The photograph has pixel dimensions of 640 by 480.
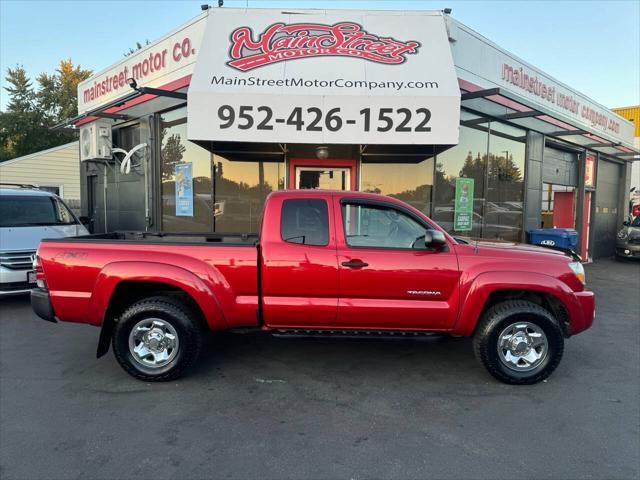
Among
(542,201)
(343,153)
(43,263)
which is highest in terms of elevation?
(343,153)

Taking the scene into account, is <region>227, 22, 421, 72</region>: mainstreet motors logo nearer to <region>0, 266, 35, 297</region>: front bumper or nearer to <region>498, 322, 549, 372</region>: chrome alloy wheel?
<region>0, 266, 35, 297</region>: front bumper

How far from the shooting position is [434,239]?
3.96 meters

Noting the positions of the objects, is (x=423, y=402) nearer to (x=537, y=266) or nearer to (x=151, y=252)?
(x=537, y=266)

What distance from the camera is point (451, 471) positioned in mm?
2871

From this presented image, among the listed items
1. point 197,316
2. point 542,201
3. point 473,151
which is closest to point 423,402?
point 197,316

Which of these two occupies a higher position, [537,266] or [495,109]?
[495,109]

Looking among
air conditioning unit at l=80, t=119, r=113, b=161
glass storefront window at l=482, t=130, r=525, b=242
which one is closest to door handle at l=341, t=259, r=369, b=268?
glass storefront window at l=482, t=130, r=525, b=242

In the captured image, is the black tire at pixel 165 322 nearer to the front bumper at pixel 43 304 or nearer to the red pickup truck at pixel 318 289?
the red pickup truck at pixel 318 289

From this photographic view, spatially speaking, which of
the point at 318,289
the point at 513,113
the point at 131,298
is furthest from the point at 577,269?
the point at 513,113

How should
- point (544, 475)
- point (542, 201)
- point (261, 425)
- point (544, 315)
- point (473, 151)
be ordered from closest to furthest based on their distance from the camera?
point (544, 475), point (261, 425), point (544, 315), point (473, 151), point (542, 201)

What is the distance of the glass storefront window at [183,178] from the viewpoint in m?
9.35

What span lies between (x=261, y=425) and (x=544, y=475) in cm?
206

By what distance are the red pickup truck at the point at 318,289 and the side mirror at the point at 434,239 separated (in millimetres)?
32

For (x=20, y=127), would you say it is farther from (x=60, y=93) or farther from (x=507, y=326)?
(x=507, y=326)
